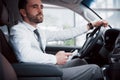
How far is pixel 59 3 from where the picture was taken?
13.7 ft

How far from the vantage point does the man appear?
231 cm

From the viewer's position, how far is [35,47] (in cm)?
249

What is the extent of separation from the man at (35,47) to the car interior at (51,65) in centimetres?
10

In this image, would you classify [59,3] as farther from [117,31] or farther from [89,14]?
[117,31]

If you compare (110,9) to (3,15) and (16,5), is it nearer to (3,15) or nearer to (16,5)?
(16,5)

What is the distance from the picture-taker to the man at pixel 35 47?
231cm

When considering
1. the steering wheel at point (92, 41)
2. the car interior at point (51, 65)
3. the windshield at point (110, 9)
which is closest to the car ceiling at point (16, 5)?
the car interior at point (51, 65)

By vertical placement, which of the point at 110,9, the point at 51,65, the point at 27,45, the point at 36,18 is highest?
the point at 36,18

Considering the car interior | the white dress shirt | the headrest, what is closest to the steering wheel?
the car interior

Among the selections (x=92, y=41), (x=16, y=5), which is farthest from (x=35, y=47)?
(x=16, y=5)

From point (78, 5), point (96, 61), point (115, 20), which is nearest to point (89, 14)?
point (78, 5)

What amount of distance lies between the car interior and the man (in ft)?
0.32

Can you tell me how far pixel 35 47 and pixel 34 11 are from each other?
0.30 m

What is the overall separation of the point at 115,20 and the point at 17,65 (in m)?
8.29
